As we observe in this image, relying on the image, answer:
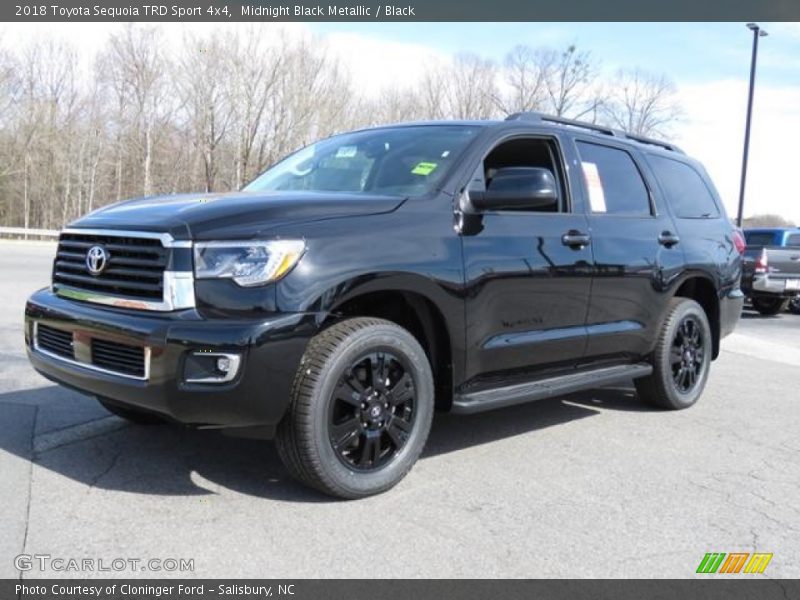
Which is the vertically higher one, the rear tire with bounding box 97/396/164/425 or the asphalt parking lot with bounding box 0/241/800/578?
the rear tire with bounding box 97/396/164/425

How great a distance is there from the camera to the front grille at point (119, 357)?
3287 mm

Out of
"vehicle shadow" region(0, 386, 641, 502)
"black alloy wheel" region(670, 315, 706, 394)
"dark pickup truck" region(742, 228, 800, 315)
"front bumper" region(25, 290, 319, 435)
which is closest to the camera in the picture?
"front bumper" region(25, 290, 319, 435)

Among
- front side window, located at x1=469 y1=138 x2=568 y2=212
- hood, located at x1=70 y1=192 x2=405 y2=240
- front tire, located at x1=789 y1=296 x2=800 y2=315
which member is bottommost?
front tire, located at x1=789 y1=296 x2=800 y2=315

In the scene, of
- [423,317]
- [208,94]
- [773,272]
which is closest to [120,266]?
[423,317]

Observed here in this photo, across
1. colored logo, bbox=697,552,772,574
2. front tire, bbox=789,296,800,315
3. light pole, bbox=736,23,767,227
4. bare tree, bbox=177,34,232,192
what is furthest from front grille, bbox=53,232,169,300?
bare tree, bbox=177,34,232,192

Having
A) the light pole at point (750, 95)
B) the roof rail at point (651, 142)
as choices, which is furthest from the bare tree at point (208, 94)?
the roof rail at point (651, 142)

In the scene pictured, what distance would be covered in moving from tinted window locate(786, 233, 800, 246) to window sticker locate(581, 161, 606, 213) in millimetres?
13020

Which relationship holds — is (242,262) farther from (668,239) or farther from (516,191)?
(668,239)

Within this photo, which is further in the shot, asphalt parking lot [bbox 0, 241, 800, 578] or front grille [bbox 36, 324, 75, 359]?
front grille [bbox 36, 324, 75, 359]

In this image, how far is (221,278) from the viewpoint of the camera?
3273 mm

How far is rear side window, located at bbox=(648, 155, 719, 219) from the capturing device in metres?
5.94

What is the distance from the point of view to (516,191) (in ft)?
13.4

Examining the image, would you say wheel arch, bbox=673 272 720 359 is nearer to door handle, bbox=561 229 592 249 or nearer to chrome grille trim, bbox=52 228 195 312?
door handle, bbox=561 229 592 249

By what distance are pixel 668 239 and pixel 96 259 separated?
403 centimetres
